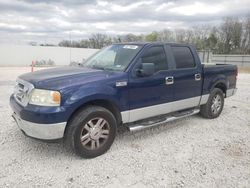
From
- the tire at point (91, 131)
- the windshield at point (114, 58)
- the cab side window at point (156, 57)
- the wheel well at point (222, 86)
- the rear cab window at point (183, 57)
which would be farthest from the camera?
the wheel well at point (222, 86)

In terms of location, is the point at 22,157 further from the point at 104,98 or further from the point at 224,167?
the point at 224,167

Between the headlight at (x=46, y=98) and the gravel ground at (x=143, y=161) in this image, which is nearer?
the gravel ground at (x=143, y=161)

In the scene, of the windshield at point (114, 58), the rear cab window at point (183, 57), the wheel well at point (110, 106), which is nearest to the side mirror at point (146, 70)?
the windshield at point (114, 58)

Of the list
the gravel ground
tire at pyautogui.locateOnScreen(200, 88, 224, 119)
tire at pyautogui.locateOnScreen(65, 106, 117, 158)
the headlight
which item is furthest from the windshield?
tire at pyautogui.locateOnScreen(200, 88, 224, 119)

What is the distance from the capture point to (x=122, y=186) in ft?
10.3

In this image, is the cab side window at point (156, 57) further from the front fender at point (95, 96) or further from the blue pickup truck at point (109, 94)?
the front fender at point (95, 96)

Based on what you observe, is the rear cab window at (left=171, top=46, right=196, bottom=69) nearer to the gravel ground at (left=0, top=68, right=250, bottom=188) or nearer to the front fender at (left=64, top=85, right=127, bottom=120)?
the gravel ground at (left=0, top=68, right=250, bottom=188)

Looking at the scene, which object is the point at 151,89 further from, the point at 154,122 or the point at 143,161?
the point at 143,161

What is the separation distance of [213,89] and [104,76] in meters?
3.18

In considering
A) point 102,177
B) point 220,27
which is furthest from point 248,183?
point 220,27

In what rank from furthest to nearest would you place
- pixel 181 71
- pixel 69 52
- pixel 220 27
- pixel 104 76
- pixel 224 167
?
1. pixel 220 27
2. pixel 69 52
3. pixel 181 71
4. pixel 104 76
5. pixel 224 167

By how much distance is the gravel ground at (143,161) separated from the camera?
3266 millimetres

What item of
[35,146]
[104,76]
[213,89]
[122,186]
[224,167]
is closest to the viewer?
[122,186]

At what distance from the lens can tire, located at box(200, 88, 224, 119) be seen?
592 centimetres
